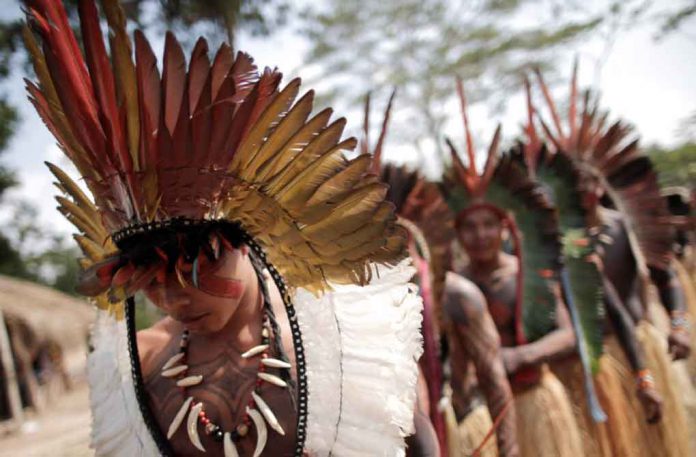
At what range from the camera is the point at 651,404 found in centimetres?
317

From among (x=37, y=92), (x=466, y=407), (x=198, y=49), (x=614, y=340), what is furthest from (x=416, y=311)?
Result: (x=614, y=340)

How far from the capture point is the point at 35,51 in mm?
1186

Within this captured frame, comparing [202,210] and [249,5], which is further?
[249,5]

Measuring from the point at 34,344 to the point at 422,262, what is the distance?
1296cm

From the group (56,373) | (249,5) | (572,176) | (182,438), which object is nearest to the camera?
(182,438)

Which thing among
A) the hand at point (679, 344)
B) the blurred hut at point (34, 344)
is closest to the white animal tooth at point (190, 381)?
the hand at point (679, 344)

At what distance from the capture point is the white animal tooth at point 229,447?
1330 millimetres

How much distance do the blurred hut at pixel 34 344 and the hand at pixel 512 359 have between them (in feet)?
30.2

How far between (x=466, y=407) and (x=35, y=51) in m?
2.59

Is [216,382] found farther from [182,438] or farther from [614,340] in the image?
[614,340]

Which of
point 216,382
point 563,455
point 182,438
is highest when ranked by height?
point 216,382

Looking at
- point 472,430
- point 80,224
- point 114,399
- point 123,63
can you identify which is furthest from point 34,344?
point 123,63

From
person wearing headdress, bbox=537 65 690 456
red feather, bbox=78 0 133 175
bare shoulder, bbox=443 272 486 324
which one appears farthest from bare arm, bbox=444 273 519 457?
person wearing headdress, bbox=537 65 690 456

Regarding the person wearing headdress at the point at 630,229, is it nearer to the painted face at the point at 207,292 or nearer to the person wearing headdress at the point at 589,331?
the person wearing headdress at the point at 589,331
